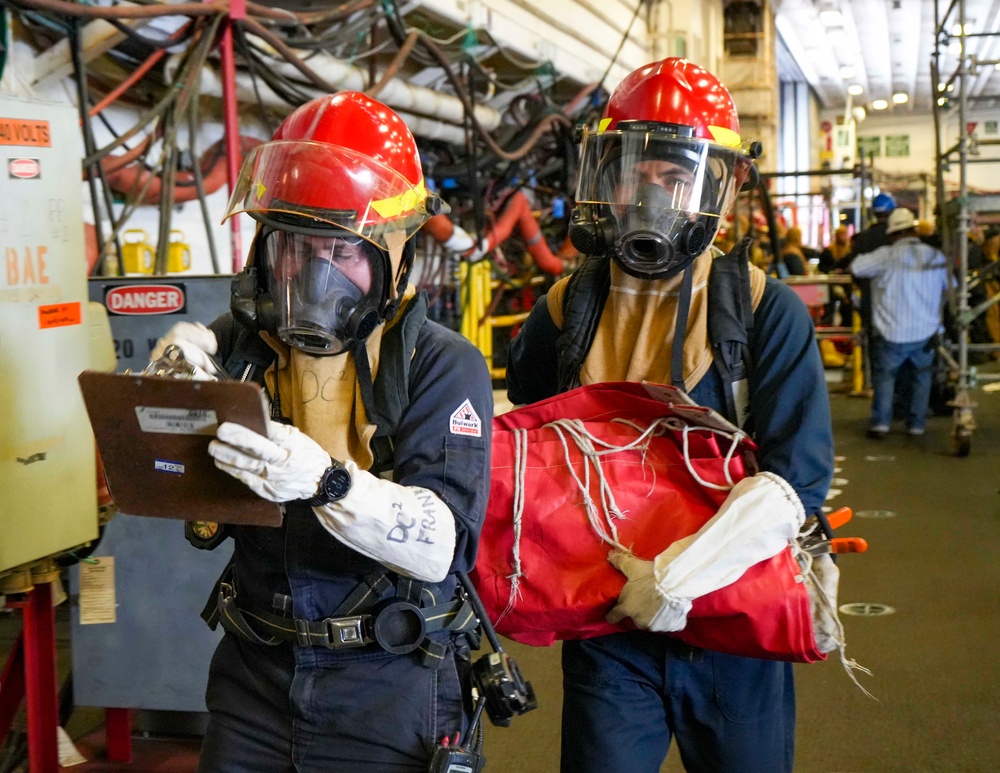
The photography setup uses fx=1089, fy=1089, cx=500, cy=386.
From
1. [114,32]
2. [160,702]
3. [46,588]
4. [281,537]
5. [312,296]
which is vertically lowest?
[160,702]

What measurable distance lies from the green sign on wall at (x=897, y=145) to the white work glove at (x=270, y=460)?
31785 millimetres

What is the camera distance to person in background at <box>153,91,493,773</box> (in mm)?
1635

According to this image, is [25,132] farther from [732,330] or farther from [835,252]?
[835,252]

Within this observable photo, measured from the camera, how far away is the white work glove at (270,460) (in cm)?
139

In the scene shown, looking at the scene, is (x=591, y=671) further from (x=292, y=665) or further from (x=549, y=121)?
(x=549, y=121)

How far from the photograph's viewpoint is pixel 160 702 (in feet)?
10.5

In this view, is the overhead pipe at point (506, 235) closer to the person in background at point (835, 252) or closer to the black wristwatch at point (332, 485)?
the person in background at point (835, 252)

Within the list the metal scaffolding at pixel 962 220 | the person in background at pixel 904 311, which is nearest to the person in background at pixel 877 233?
the person in background at pixel 904 311

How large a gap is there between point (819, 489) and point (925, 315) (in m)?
6.95

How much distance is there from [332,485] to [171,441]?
224 mm

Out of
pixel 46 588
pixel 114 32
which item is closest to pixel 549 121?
pixel 114 32

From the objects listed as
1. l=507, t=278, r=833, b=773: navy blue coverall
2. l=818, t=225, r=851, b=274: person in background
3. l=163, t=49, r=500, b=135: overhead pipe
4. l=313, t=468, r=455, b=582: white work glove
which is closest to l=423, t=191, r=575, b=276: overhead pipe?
l=163, t=49, r=500, b=135: overhead pipe

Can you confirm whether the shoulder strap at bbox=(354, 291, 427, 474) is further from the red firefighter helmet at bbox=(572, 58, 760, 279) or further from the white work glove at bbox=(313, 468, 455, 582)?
the red firefighter helmet at bbox=(572, 58, 760, 279)

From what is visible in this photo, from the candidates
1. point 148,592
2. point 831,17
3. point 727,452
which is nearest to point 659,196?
point 727,452
